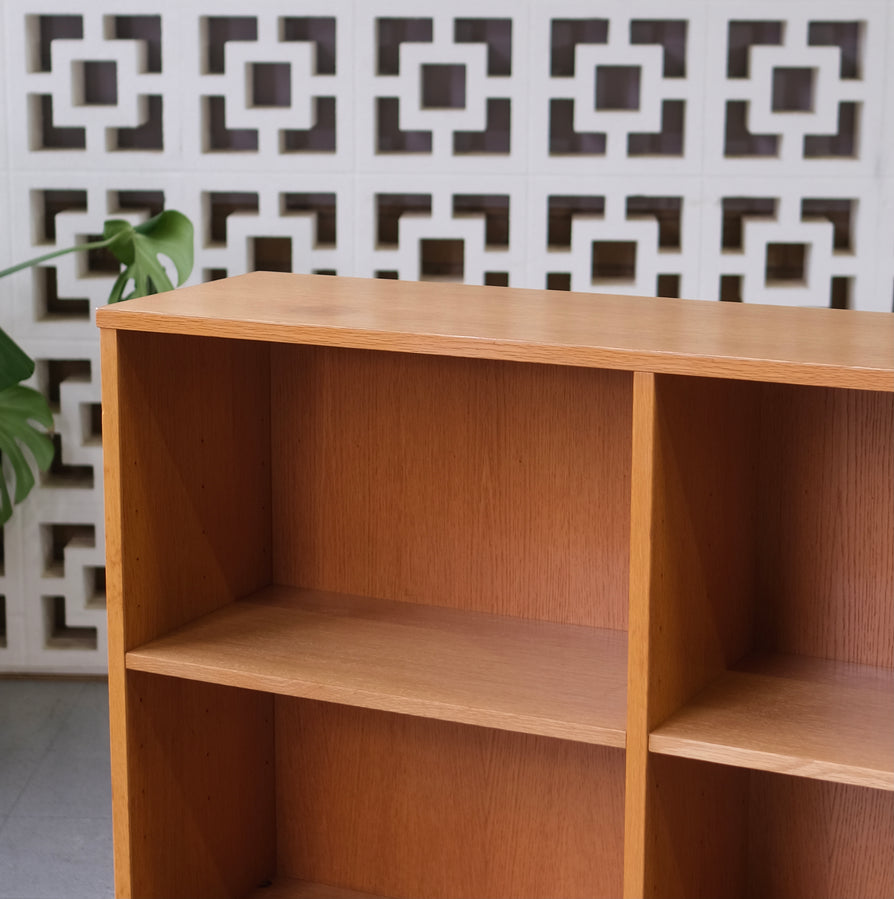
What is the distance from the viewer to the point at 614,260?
3.69 m

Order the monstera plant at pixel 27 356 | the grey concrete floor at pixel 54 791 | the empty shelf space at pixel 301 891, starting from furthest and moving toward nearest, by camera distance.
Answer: the monstera plant at pixel 27 356, the grey concrete floor at pixel 54 791, the empty shelf space at pixel 301 891

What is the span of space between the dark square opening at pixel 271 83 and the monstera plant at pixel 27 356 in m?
0.60

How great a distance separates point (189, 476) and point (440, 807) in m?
0.70

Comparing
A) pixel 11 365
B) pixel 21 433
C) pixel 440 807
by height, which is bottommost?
pixel 440 807

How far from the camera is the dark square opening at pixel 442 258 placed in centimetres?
371

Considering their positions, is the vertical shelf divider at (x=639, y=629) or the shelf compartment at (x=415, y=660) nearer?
the vertical shelf divider at (x=639, y=629)

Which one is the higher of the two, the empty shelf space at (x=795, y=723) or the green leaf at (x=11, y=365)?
the green leaf at (x=11, y=365)

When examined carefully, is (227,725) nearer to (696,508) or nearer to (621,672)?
(621,672)

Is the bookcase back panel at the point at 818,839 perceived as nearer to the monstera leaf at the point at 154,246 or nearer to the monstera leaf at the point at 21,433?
the monstera leaf at the point at 154,246

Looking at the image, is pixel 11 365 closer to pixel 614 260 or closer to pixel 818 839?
pixel 614 260

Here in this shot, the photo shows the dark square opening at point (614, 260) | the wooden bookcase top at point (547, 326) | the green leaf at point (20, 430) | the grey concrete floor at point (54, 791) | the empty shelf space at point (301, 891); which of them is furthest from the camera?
the dark square opening at point (614, 260)

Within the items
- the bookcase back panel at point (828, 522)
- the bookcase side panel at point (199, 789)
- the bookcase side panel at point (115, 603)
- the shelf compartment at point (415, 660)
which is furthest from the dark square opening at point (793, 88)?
the bookcase side panel at point (115, 603)

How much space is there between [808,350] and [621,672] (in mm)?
547

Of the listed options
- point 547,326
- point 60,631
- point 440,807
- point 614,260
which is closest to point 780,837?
point 440,807
